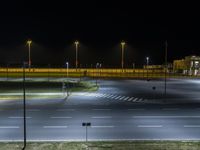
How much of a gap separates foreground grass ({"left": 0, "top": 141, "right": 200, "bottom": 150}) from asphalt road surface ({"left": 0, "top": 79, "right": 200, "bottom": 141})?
7.20 feet

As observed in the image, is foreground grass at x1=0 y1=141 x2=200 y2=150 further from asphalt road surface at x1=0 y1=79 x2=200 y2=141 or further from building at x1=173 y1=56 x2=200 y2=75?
building at x1=173 y1=56 x2=200 y2=75

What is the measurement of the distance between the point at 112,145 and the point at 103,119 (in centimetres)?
1052

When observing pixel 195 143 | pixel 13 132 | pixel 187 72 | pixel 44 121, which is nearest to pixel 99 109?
pixel 44 121

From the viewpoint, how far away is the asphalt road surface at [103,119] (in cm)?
2636

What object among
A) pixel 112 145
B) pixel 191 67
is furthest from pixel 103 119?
pixel 191 67

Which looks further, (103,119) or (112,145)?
(103,119)

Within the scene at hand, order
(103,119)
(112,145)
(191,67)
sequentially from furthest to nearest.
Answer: (191,67) < (103,119) < (112,145)

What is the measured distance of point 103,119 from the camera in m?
32.9

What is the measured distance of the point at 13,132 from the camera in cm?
2770

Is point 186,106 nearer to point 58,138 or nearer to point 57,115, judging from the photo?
point 57,115

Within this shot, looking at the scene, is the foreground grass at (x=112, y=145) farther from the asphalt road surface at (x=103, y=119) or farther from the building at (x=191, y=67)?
the building at (x=191, y=67)

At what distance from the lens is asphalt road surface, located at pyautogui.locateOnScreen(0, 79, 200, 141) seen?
26.4 m

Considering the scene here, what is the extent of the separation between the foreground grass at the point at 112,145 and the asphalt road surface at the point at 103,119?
7.20 feet

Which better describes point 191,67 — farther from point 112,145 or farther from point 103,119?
point 112,145
